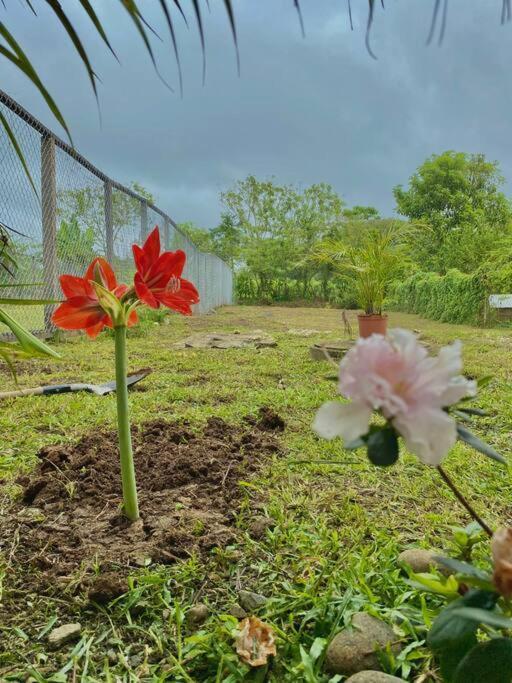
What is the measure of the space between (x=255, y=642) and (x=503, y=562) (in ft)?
1.66

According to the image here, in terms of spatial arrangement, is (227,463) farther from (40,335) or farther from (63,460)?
(40,335)

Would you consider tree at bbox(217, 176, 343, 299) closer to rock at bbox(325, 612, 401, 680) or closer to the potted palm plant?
the potted palm plant

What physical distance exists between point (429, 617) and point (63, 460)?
1066 mm

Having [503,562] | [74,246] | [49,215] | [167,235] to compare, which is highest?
[167,235]

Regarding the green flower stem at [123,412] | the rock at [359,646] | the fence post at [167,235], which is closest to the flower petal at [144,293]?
the green flower stem at [123,412]

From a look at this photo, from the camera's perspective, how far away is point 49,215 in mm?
4684

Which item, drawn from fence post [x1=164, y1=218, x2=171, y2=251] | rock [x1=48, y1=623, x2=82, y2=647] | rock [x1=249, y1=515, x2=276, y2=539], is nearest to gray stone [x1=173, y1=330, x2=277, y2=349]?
rock [x1=249, y1=515, x2=276, y2=539]

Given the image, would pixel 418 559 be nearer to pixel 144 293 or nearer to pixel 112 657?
pixel 112 657

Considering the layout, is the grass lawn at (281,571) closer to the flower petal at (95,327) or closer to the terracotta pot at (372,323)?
the flower petal at (95,327)

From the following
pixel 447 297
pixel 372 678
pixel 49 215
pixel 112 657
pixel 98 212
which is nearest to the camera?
pixel 372 678

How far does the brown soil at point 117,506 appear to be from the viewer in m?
1.00

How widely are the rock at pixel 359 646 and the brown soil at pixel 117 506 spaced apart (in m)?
0.37

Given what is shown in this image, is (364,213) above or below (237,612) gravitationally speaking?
above

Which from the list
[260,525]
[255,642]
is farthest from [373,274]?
[255,642]
